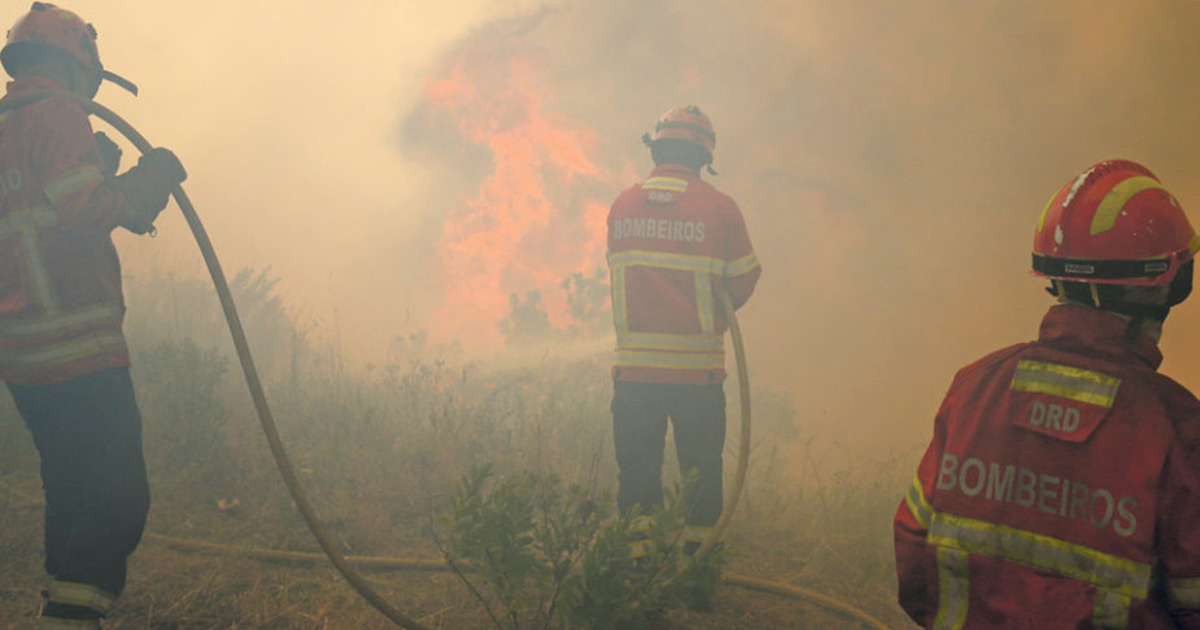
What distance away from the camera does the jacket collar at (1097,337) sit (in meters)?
1.72

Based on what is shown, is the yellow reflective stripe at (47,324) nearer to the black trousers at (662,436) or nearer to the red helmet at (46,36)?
the red helmet at (46,36)

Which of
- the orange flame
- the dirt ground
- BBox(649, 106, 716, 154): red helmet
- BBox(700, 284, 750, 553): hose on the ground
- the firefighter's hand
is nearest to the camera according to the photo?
the firefighter's hand

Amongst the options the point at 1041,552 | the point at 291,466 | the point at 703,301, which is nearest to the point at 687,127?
the point at 703,301

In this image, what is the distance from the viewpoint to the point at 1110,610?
1.58 m

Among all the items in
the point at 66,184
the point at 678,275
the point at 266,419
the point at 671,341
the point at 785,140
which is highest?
the point at 785,140

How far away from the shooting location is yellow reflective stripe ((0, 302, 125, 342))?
9.37 feet

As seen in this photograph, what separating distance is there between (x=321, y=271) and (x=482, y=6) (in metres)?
6.38

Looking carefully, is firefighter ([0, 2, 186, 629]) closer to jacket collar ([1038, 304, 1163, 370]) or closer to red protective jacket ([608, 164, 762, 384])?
red protective jacket ([608, 164, 762, 384])

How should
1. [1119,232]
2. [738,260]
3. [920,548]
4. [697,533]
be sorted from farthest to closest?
[738,260]
[697,533]
[920,548]
[1119,232]

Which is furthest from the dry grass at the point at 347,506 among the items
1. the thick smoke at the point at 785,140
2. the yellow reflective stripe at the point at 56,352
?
the thick smoke at the point at 785,140

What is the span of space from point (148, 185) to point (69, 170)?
1.00 ft

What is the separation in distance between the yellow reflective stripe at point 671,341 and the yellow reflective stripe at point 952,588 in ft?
8.56

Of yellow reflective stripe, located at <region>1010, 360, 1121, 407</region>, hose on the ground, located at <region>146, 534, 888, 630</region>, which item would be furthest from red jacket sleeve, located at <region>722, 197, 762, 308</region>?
yellow reflective stripe, located at <region>1010, 360, 1121, 407</region>

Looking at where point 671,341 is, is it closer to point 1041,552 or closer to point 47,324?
point 1041,552
